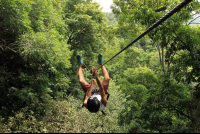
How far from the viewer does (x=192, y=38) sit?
304 cm

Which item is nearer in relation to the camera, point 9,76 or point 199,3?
point 199,3

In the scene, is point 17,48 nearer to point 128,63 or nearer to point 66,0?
point 66,0

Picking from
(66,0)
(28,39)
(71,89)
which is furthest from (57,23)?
(66,0)

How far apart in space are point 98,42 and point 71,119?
6.96 metres

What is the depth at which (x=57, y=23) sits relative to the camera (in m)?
7.23

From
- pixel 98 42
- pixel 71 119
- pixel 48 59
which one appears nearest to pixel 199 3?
pixel 48 59

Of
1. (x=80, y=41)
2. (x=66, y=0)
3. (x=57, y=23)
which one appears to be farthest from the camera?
(x=66, y=0)

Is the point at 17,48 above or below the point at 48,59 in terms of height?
above

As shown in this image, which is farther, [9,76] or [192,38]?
[9,76]

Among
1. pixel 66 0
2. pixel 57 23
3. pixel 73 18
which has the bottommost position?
pixel 57 23

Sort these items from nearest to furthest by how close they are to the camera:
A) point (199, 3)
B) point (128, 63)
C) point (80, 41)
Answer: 1. point (199, 3)
2. point (80, 41)
3. point (128, 63)

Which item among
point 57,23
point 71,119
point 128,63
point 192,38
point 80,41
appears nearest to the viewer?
point 192,38

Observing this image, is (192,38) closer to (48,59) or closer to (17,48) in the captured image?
(48,59)

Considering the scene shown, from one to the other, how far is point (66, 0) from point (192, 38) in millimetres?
10570
